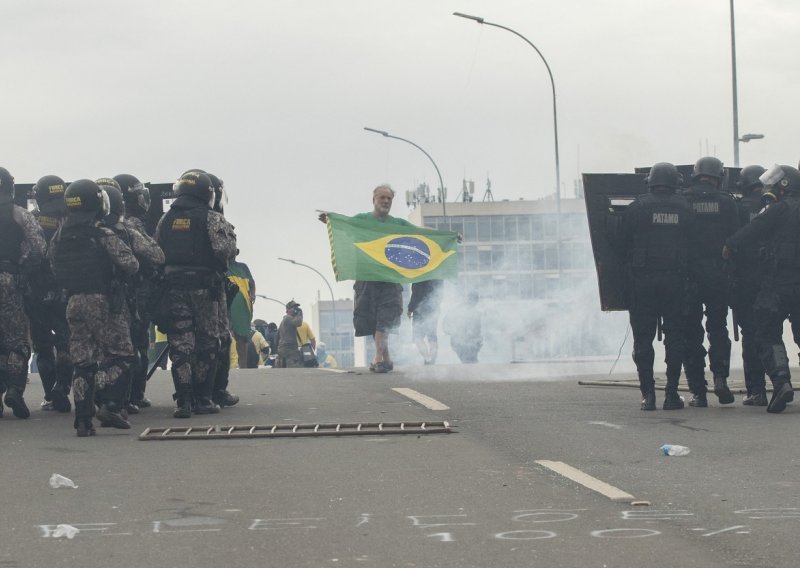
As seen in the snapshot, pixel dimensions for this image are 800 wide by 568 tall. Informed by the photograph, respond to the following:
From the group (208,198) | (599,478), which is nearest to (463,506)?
(599,478)

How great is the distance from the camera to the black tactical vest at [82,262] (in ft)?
36.1

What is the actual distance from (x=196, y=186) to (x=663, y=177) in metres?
3.93

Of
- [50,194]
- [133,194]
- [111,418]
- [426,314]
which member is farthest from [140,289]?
[426,314]

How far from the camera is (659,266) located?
40.6ft

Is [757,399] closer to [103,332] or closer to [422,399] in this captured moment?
[422,399]

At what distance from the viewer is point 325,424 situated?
1105 cm

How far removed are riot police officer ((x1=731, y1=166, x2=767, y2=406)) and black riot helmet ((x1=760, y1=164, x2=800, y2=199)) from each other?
0.50 m

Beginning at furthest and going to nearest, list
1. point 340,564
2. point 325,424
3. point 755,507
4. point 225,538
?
1. point 325,424
2. point 755,507
3. point 225,538
4. point 340,564

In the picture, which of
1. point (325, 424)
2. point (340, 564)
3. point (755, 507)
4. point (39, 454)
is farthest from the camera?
point (325, 424)

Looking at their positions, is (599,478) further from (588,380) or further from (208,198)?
(588,380)

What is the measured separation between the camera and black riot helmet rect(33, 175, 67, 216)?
13.0 meters

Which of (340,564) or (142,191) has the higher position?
(142,191)

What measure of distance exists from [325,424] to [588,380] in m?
5.67

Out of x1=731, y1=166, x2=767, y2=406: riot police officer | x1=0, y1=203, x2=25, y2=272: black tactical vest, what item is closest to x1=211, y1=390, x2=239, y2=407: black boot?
x1=0, y1=203, x2=25, y2=272: black tactical vest
